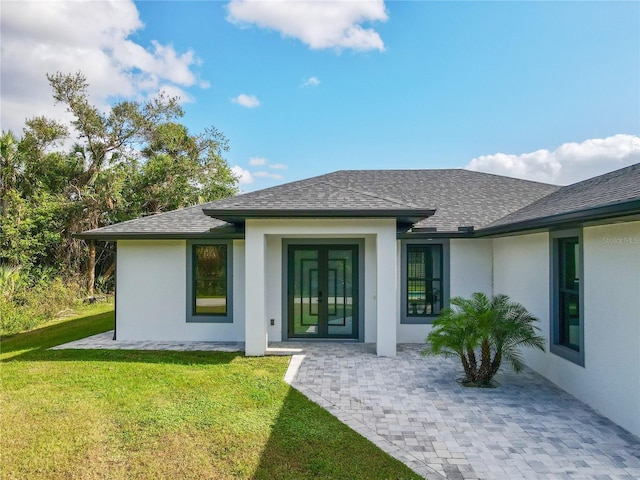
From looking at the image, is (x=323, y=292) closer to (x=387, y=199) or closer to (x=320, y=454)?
(x=387, y=199)

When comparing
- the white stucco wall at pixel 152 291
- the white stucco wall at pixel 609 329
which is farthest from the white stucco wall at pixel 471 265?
the white stucco wall at pixel 152 291

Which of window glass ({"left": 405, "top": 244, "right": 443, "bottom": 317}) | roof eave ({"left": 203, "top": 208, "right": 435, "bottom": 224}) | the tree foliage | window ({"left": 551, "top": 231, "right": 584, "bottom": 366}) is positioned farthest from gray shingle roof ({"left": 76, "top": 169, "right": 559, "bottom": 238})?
the tree foliage

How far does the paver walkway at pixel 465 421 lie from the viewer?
4129mm

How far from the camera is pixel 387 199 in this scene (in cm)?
893

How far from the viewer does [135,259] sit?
34.2 ft

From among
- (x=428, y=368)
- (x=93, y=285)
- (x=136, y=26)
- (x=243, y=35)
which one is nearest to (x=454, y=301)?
(x=428, y=368)

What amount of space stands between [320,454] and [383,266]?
4.94 m

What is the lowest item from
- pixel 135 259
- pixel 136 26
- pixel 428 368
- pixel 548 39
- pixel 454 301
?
pixel 428 368

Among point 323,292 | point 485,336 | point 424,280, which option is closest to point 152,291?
point 323,292

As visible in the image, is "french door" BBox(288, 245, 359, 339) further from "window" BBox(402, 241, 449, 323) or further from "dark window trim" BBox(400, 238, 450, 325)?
"window" BBox(402, 241, 449, 323)

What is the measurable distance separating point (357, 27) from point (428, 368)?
1081cm

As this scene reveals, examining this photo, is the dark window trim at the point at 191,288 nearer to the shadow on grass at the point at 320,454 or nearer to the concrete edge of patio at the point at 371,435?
the concrete edge of patio at the point at 371,435

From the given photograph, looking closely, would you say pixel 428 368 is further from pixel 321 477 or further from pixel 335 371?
pixel 321 477

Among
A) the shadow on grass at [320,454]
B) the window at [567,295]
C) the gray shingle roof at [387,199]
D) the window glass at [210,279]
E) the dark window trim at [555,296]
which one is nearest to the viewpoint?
the shadow on grass at [320,454]
